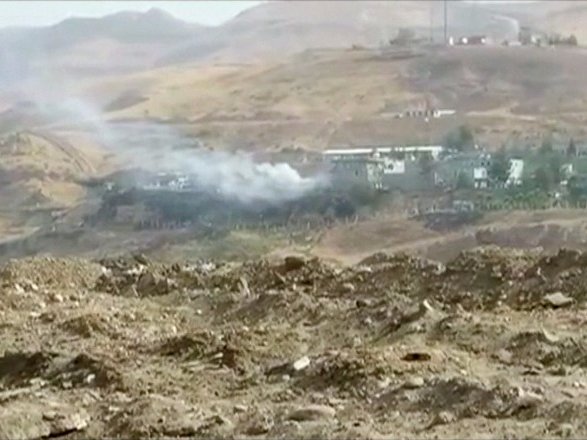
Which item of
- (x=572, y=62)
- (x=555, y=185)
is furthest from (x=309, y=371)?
(x=572, y=62)

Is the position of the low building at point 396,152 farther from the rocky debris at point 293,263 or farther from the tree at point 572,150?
the rocky debris at point 293,263

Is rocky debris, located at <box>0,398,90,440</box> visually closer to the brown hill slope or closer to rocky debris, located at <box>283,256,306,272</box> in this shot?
rocky debris, located at <box>283,256,306,272</box>

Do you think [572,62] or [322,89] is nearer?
[572,62]

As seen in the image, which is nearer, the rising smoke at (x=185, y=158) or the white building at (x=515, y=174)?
the white building at (x=515, y=174)

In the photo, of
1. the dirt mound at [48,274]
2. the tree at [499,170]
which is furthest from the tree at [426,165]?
the dirt mound at [48,274]

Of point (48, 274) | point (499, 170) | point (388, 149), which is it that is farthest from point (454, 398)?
point (388, 149)

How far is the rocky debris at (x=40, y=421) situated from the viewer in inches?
213

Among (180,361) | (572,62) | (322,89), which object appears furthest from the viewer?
(322,89)

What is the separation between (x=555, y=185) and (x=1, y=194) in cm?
659

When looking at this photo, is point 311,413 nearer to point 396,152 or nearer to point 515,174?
point 515,174

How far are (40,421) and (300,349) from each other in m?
1.64

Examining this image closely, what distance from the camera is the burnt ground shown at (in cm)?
532

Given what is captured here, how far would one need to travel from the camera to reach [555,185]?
46.8 ft

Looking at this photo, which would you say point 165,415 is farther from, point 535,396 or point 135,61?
point 135,61
